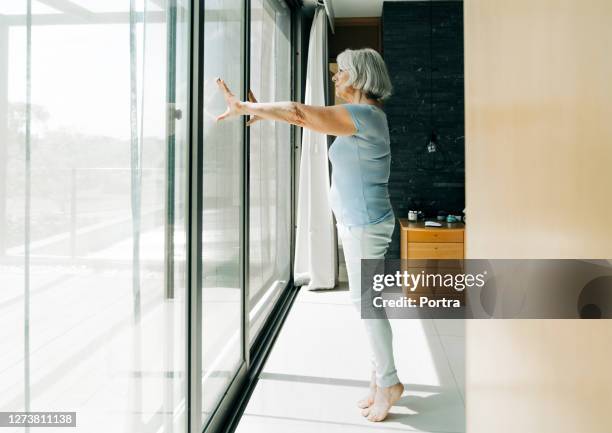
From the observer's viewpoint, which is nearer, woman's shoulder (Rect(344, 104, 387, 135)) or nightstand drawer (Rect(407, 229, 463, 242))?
woman's shoulder (Rect(344, 104, 387, 135))

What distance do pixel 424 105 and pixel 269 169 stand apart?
6.16ft

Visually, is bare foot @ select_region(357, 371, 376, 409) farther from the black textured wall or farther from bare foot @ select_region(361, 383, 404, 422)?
the black textured wall

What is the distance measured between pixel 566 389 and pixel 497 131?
0.96ft

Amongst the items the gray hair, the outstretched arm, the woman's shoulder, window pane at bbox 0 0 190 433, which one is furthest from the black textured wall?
window pane at bbox 0 0 190 433

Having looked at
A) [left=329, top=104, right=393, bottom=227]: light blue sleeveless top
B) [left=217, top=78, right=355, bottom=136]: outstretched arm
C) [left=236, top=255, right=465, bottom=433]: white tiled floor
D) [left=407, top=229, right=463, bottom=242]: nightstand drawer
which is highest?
[left=217, top=78, right=355, bottom=136]: outstretched arm

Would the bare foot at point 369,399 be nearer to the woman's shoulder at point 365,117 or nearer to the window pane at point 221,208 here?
the window pane at point 221,208

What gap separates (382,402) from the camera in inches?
76.5

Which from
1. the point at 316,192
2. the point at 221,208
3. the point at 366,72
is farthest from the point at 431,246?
the point at 221,208

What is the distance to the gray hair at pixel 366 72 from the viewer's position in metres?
1.93

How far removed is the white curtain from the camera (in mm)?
4066

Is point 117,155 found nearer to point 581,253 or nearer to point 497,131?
point 497,131

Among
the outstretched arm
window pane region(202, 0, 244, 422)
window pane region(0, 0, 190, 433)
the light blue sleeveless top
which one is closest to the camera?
window pane region(0, 0, 190, 433)

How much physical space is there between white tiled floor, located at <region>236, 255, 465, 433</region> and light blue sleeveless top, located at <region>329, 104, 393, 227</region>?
831 mm

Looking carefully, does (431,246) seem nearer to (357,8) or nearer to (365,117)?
(365,117)
